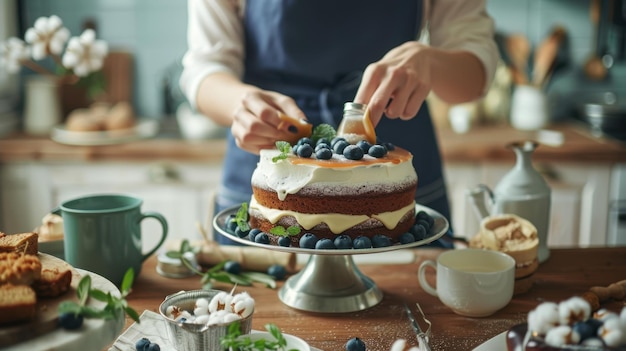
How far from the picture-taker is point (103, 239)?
3.98ft

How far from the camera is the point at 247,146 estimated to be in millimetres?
1340

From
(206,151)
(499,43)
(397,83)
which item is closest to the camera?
(397,83)

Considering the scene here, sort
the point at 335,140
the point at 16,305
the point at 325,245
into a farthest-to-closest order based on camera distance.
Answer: the point at 335,140
the point at 325,245
the point at 16,305

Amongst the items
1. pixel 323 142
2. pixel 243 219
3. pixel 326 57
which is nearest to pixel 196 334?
pixel 243 219

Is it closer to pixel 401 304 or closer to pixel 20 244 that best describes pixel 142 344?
pixel 20 244

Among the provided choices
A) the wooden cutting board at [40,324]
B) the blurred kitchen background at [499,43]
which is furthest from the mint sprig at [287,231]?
the blurred kitchen background at [499,43]

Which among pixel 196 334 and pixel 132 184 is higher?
pixel 196 334

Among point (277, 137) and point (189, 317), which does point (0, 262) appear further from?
point (277, 137)

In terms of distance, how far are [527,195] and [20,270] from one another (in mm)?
958

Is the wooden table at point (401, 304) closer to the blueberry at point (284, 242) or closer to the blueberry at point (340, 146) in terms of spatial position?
the blueberry at point (284, 242)

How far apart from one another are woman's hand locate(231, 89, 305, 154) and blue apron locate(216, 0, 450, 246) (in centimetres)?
36

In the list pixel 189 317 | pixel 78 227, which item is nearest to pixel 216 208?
pixel 78 227

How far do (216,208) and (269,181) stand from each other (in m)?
0.68

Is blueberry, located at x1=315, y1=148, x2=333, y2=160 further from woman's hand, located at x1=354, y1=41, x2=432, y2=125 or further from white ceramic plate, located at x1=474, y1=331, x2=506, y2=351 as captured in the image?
white ceramic plate, located at x1=474, y1=331, x2=506, y2=351
